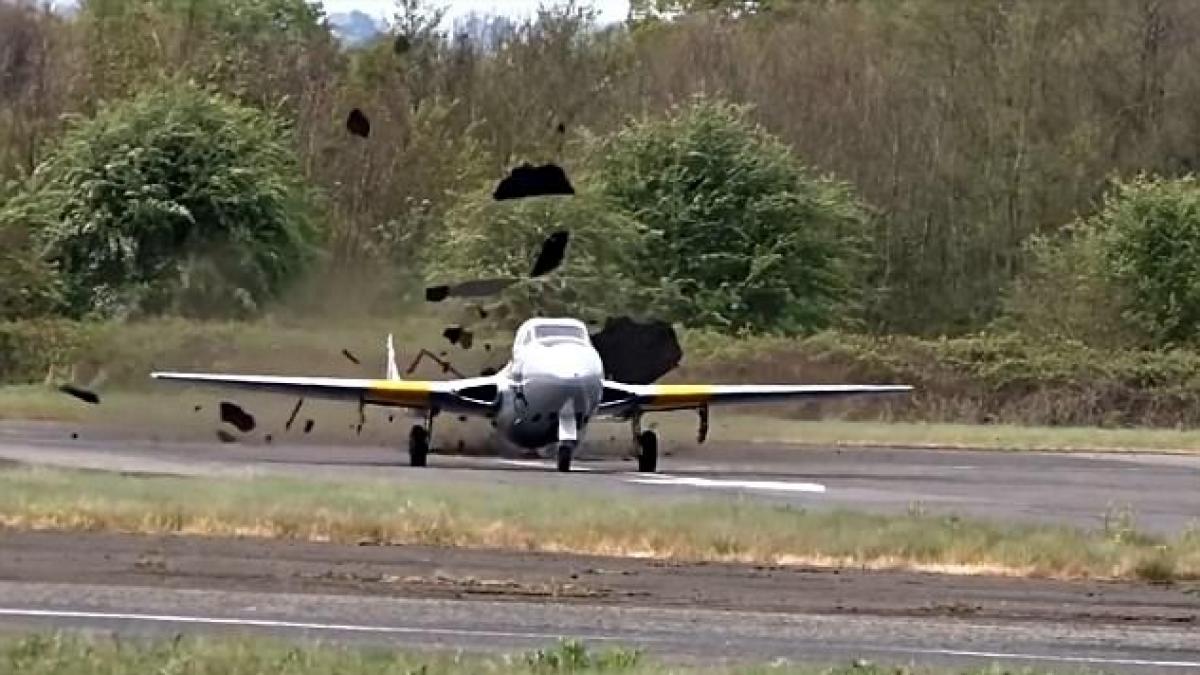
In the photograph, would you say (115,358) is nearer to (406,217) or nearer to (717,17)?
(406,217)

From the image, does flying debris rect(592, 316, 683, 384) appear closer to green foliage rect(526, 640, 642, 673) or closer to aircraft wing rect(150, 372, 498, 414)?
aircraft wing rect(150, 372, 498, 414)

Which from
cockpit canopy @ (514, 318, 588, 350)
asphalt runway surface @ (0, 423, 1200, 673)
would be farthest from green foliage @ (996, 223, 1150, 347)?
asphalt runway surface @ (0, 423, 1200, 673)

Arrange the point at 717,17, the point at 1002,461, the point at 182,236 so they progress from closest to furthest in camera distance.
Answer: the point at 1002,461 < the point at 182,236 < the point at 717,17

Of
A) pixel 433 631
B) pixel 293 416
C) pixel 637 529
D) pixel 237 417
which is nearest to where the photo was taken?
pixel 433 631


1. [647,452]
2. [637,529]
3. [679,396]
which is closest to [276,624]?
[637,529]

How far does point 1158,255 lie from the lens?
60406 millimetres

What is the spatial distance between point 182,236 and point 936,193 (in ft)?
94.6

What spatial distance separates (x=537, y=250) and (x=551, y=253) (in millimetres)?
380

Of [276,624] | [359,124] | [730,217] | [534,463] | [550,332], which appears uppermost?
[359,124]

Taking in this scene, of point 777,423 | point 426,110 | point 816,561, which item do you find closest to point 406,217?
point 426,110

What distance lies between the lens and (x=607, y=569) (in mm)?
17859

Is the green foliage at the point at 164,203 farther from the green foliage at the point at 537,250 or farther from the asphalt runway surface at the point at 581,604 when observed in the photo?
the asphalt runway surface at the point at 581,604

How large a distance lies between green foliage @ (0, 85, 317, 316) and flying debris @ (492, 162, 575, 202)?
5209 millimetres

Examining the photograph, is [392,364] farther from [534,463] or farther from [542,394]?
[542,394]
